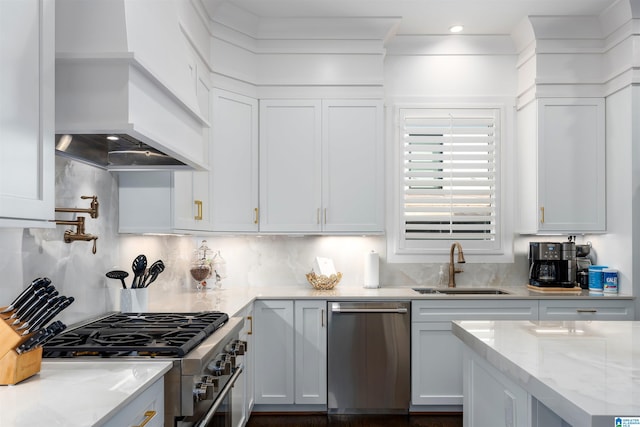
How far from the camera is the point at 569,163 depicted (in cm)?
395

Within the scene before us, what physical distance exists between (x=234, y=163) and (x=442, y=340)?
193cm

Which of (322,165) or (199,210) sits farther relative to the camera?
(322,165)

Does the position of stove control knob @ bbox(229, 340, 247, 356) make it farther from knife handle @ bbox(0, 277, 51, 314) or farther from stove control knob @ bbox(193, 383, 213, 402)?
knife handle @ bbox(0, 277, 51, 314)

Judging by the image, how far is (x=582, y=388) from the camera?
1.33m

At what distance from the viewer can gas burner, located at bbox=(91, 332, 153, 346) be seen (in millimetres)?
1829

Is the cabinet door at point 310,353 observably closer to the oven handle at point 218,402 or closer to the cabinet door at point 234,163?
the cabinet door at point 234,163

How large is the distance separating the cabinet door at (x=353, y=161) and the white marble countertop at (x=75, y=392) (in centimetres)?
245

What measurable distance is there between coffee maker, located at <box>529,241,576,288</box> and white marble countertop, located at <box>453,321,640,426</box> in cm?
179

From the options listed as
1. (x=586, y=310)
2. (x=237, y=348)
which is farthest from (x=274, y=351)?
(x=586, y=310)

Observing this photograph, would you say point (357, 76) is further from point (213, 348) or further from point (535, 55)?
point (213, 348)

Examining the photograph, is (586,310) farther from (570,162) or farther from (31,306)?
(31,306)

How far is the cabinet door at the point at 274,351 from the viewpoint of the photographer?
3723 mm

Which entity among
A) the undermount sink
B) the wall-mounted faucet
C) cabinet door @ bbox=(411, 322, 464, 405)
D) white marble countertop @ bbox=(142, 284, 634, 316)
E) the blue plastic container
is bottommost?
cabinet door @ bbox=(411, 322, 464, 405)

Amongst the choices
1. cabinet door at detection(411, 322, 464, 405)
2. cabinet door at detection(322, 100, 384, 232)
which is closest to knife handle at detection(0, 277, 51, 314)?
cabinet door at detection(322, 100, 384, 232)
